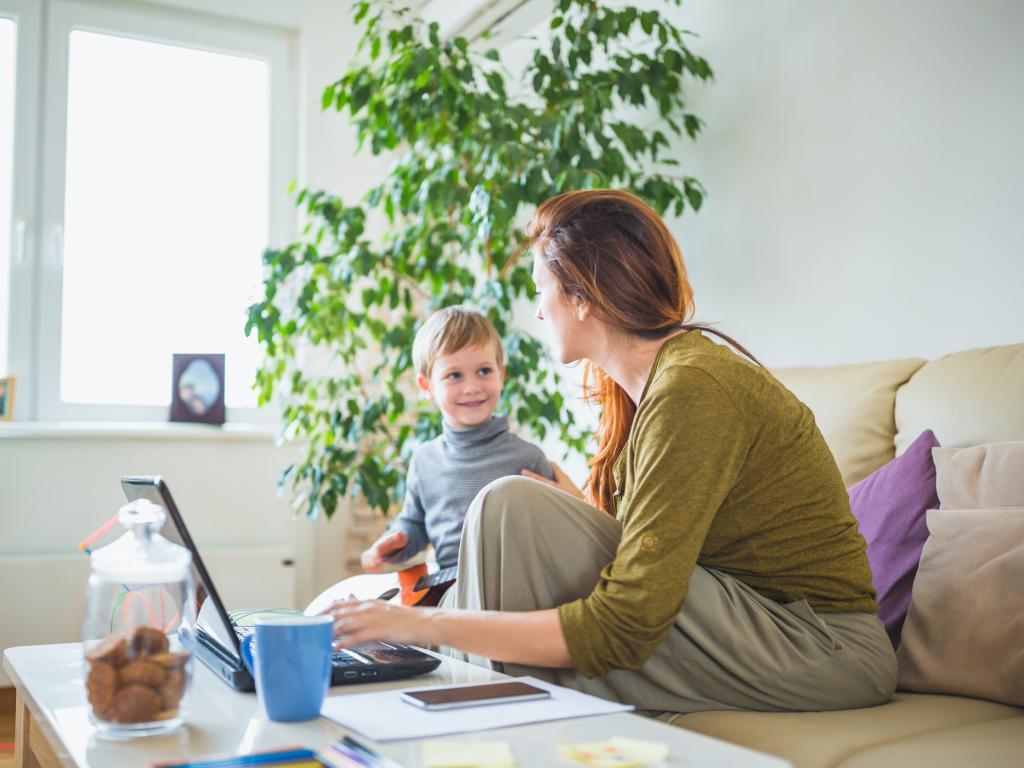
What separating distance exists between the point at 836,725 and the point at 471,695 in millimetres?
450

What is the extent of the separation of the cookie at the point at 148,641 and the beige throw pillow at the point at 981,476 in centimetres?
109

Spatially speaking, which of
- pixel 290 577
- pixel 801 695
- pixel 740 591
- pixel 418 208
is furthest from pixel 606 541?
pixel 290 577

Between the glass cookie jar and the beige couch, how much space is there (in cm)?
60

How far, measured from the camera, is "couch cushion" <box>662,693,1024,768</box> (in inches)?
40.5

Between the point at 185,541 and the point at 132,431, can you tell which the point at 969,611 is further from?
the point at 132,431

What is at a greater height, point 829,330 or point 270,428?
point 829,330

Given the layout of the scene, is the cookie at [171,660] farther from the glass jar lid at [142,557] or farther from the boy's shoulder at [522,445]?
the boy's shoulder at [522,445]

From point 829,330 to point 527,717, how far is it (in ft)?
5.16

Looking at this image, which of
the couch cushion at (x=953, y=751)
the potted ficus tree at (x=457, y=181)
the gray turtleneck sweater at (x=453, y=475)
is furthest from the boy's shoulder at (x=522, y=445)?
the couch cushion at (x=953, y=751)

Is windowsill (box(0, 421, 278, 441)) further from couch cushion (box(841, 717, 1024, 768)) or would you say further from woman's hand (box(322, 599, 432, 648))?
couch cushion (box(841, 717, 1024, 768))

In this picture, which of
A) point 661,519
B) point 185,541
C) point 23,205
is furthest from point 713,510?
point 23,205

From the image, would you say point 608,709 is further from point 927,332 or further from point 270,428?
point 270,428

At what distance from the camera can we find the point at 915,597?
1.35 metres

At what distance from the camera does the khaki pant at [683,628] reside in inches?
45.3
